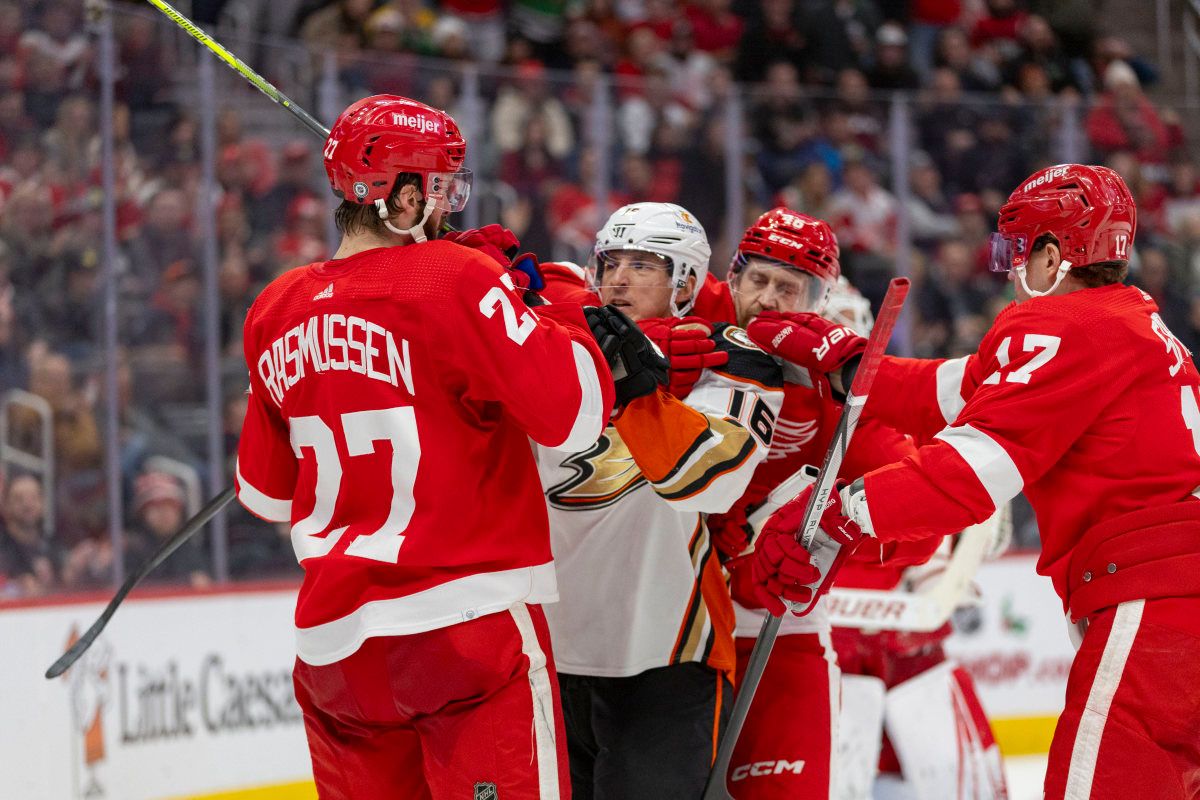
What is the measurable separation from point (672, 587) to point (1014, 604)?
3.80m

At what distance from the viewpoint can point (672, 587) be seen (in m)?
2.76

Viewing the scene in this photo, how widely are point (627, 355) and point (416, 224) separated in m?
0.38

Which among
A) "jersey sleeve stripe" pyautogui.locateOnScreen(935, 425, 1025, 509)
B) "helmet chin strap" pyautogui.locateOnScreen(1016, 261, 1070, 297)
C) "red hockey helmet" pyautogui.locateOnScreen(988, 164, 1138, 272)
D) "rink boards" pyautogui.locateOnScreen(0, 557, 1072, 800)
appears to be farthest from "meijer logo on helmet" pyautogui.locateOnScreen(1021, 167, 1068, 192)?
"rink boards" pyautogui.locateOnScreen(0, 557, 1072, 800)

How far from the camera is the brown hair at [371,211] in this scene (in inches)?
92.2

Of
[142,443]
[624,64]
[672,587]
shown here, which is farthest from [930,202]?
[672,587]

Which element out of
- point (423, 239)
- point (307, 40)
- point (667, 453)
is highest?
point (307, 40)

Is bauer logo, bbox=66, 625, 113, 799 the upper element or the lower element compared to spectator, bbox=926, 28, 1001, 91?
lower

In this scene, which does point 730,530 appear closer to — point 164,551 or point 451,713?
point 451,713

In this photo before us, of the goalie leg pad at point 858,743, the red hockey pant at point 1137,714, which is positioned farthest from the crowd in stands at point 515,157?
the red hockey pant at point 1137,714

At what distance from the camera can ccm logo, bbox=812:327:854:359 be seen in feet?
9.00

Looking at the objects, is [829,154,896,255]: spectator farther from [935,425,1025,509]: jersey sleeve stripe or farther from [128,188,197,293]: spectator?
[935,425,1025,509]: jersey sleeve stripe

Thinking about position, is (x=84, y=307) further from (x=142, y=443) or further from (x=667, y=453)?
(x=667, y=453)

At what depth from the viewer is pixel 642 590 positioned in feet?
9.03

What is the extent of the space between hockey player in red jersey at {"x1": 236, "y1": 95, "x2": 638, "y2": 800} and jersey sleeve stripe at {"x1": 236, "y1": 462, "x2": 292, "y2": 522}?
19 cm
